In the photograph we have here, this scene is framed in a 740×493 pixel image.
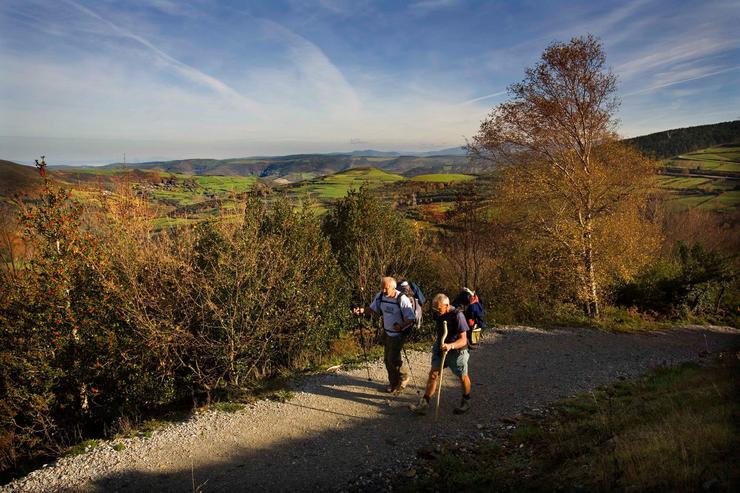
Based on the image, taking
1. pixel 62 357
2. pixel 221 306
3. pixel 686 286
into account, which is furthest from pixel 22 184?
pixel 686 286

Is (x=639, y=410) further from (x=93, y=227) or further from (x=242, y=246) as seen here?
(x=93, y=227)

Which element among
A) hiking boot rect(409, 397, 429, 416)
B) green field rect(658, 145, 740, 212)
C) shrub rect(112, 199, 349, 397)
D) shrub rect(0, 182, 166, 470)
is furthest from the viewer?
green field rect(658, 145, 740, 212)

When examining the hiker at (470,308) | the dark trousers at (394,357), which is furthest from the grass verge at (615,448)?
the dark trousers at (394,357)

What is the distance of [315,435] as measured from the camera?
7832 mm

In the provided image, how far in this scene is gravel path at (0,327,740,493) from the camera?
6.70m

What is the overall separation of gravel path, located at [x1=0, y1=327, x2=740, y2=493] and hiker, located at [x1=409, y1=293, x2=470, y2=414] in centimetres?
43

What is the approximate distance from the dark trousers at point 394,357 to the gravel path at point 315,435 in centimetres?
41

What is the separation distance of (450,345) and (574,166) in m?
14.3

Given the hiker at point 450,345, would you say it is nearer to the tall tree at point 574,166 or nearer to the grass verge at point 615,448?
the grass verge at point 615,448

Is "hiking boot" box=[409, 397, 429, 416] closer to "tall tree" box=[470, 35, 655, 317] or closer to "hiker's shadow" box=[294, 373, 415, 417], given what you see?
"hiker's shadow" box=[294, 373, 415, 417]

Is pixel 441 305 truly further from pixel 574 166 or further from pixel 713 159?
pixel 713 159

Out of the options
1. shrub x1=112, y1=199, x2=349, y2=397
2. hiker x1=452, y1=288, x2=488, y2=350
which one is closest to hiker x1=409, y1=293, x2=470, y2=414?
hiker x1=452, y1=288, x2=488, y2=350

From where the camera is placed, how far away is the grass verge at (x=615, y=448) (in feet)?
15.0

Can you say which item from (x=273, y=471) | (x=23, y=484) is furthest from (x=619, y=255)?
(x=23, y=484)
